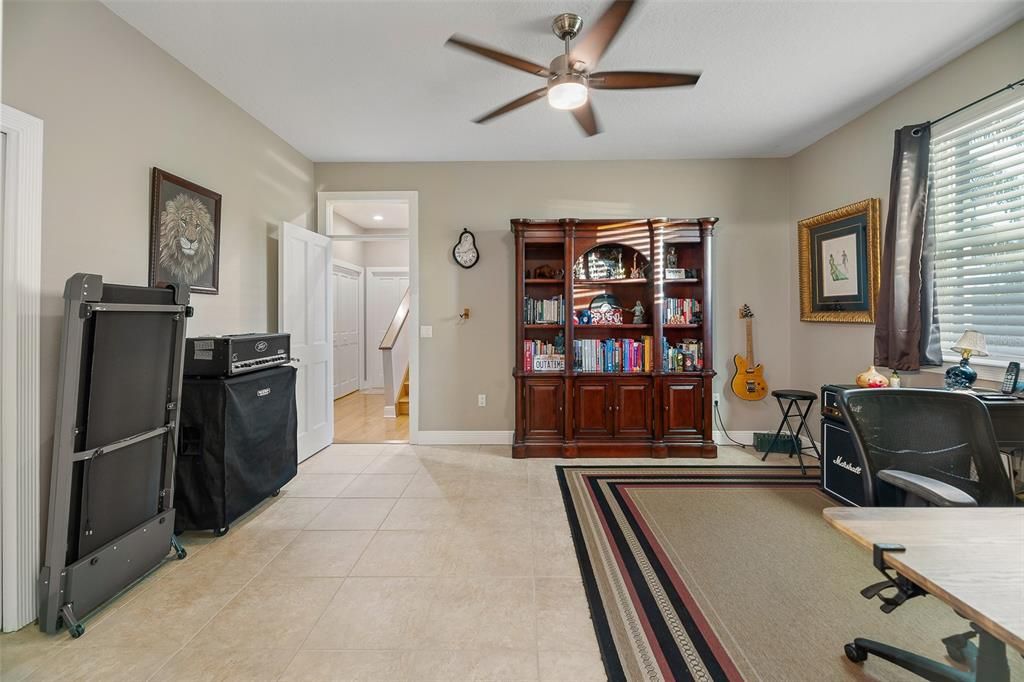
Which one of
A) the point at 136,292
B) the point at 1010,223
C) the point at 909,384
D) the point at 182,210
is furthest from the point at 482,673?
the point at 1010,223

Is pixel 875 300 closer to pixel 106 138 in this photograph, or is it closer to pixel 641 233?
pixel 641 233

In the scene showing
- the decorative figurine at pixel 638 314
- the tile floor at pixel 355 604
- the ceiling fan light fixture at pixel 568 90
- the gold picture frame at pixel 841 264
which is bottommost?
the tile floor at pixel 355 604

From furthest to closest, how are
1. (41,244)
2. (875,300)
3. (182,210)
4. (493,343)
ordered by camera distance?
(493,343) < (875,300) < (182,210) < (41,244)

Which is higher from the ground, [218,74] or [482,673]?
[218,74]

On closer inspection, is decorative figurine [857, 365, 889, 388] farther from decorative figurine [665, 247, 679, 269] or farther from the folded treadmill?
the folded treadmill

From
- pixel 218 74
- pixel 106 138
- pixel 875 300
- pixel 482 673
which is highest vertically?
pixel 218 74

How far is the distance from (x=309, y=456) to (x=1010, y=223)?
5.02 metres

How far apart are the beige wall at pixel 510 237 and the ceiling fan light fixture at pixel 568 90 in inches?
77.5

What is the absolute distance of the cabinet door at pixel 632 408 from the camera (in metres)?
3.93

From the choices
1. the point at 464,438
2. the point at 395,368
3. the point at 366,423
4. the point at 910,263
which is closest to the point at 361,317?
the point at 395,368

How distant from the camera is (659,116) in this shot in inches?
130

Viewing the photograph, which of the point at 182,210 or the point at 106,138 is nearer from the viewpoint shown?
the point at 106,138

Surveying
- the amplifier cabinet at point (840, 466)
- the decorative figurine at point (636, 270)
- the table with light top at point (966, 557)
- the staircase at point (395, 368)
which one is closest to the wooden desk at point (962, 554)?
the table with light top at point (966, 557)

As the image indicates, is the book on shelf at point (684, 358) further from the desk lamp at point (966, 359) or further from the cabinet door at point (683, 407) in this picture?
the desk lamp at point (966, 359)
